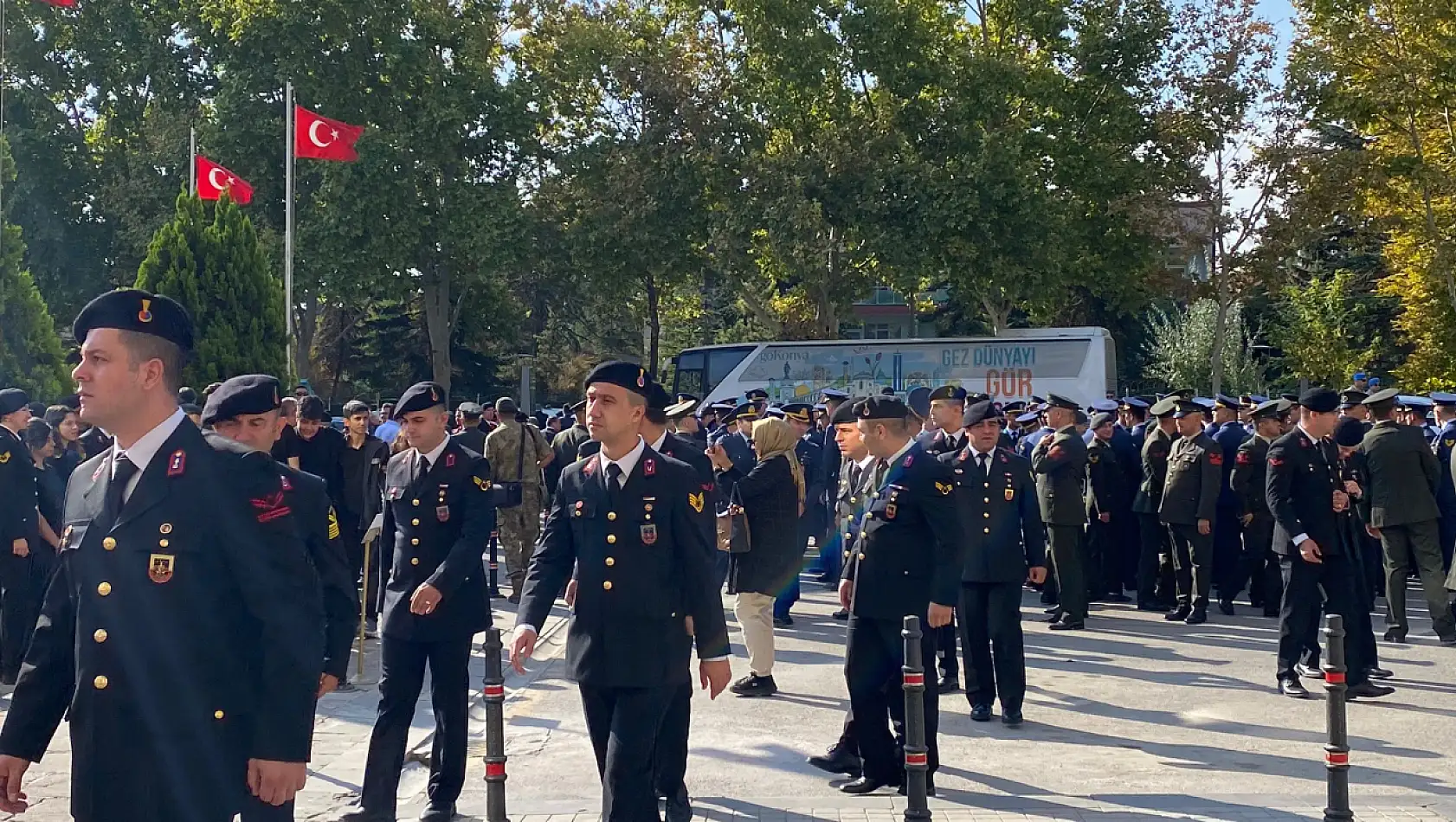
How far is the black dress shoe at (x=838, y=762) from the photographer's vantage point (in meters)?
7.59

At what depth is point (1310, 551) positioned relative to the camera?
9.26 meters

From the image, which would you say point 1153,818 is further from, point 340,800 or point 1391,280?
point 1391,280

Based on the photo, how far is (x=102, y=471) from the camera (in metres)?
3.85

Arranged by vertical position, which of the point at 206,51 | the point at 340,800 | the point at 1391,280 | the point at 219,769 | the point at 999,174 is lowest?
the point at 340,800

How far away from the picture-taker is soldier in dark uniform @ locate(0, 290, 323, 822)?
12.0ft

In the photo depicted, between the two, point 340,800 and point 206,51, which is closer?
point 340,800

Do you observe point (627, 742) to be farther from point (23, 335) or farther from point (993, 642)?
point (23, 335)

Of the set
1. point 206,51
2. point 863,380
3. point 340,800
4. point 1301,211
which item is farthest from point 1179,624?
point 206,51

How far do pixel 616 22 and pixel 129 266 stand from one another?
16561mm

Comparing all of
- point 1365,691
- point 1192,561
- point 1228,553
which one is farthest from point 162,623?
point 1228,553

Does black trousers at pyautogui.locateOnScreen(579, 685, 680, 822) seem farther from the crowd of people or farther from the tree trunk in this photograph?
the tree trunk

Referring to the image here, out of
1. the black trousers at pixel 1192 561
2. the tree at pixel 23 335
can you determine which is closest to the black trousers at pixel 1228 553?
the black trousers at pixel 1192 561

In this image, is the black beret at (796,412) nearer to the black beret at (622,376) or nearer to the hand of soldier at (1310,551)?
the hand of soldier at (1310,551)

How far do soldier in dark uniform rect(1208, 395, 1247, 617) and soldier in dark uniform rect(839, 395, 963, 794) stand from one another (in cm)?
758
